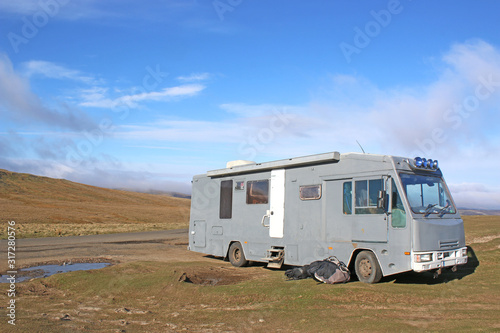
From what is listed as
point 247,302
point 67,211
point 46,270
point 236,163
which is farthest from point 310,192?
point 67,211

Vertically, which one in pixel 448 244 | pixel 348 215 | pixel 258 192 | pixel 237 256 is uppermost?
pixel 258 192

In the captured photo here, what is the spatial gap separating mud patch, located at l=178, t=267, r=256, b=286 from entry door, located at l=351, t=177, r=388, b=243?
10.4 ft

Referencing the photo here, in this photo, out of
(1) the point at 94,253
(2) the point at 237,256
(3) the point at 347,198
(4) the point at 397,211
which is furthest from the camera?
(1) the point at 94,253

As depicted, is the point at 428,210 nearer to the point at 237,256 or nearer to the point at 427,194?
the point at 427,194

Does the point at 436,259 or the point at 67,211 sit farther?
the point at 67,211

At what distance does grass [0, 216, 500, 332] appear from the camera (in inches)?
261

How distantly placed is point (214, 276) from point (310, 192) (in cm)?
342

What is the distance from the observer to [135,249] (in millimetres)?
18750

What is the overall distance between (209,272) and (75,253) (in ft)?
24.7

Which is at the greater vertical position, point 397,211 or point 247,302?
point 397,211

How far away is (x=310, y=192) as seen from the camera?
1148 centimetres

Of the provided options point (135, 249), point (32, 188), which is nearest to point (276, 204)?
point (135, 249)

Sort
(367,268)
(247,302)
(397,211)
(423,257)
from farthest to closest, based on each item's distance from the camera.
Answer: (367,268), (397,211), (423,257), (247,302)

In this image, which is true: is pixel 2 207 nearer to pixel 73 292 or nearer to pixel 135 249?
pixel 135 249
